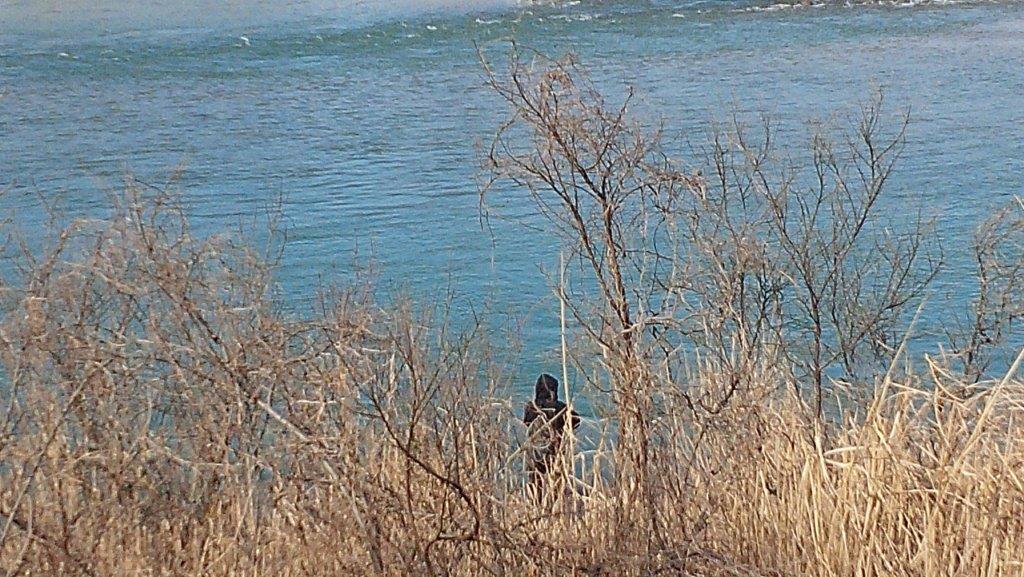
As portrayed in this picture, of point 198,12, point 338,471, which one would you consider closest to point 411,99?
point 198,12

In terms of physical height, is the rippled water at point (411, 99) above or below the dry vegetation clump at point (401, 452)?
below

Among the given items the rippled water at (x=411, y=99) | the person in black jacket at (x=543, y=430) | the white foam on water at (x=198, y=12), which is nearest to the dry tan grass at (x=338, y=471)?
the person in black jacket at (x=543, y=430)

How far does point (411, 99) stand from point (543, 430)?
1131cm

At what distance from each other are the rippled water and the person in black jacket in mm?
2146

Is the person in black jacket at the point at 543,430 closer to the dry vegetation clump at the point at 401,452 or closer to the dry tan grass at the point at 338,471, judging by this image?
the dry vegetation clump at the point at 401,452

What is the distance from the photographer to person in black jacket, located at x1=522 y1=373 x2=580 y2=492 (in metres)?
5.11

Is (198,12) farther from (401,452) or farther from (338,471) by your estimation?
(338,471)

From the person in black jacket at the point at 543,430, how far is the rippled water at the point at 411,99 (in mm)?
2146

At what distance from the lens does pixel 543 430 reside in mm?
5031

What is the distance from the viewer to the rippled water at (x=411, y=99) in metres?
11.3

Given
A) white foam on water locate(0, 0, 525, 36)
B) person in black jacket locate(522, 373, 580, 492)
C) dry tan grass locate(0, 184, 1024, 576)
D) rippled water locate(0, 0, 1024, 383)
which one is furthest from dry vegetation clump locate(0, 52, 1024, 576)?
white foam on water locate(0, 0, 525, 36)

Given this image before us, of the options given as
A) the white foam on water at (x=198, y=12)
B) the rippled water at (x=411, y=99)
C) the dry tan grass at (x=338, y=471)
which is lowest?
the rippled water at (x=411, y=99)

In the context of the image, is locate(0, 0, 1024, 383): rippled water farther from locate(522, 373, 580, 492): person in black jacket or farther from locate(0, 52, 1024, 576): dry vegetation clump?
locate(0, 52, 1024, 576): dry vegetation clump

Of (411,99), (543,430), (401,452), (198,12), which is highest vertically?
(401,452)
